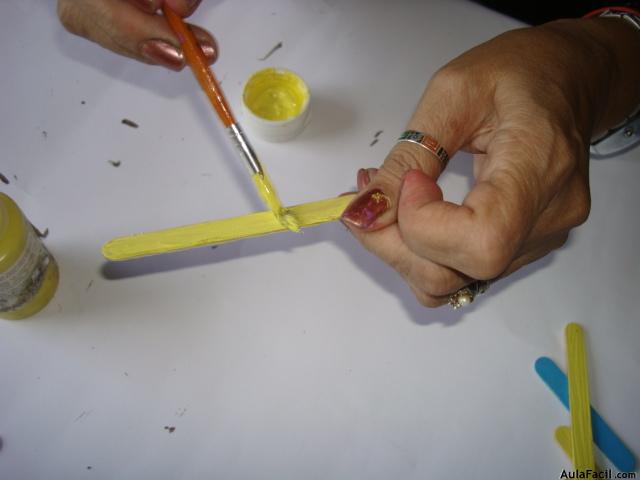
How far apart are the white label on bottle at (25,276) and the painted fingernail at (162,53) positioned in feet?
1.11

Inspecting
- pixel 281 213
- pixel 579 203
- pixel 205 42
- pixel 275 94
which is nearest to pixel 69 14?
pixel 205 42

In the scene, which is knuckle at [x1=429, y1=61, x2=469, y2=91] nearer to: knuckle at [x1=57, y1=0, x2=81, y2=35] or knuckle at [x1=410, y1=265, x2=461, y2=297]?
knuckle at [x1=410, y1=265, x2=461, y2=297]

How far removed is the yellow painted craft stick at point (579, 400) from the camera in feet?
2.59

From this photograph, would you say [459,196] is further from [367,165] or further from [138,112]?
[138,112]

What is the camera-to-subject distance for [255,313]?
849mm

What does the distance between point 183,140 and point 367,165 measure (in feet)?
1.23

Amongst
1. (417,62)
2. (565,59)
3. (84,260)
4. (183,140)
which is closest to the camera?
(565,59)

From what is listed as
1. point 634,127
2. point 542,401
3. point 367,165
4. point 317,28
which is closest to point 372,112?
point 367,165

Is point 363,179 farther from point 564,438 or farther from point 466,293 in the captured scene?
point 564,438

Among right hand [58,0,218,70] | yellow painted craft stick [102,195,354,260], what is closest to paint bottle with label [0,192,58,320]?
yellow painted craft stick [102,195,354,260]

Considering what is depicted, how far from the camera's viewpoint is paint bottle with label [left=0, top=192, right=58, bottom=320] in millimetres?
682

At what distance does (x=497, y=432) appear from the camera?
0.81 metres

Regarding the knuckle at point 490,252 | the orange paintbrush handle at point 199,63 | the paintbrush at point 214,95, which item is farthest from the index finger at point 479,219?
the orange paintbrush handle at point 199,63

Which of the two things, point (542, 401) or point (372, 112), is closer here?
point (542, 401)
